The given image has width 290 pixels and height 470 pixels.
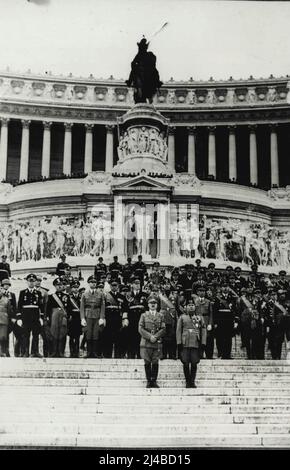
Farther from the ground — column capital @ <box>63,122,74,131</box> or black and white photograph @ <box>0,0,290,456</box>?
column capital @ <box>63,122,74,131</box>

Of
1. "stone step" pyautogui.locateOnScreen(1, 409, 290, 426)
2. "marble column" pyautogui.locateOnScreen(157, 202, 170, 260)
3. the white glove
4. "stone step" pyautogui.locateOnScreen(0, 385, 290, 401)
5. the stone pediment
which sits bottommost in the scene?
"stone step" pyautogui.locateOnScreen(1, 409, 290, 426)

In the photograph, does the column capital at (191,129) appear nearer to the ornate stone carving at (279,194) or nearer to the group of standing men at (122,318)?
the ornate stone carving at (279,194)

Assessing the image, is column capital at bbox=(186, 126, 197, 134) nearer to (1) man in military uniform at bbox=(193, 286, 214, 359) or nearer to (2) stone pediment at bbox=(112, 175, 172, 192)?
(2) stone pediment at bbox=(112, 175, 172, 192)

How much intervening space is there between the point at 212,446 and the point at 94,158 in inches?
1898

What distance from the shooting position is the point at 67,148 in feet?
183

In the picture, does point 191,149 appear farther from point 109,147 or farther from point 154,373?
point 154,373

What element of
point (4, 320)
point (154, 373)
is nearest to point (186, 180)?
point (4, 320)

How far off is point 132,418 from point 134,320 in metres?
4.68

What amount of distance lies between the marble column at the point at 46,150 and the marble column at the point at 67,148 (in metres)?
1.34

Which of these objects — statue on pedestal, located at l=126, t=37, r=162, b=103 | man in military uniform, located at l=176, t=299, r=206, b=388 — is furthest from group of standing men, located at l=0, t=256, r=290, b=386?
statue on pedestal, located at l=126, t=37, r=162, b=103

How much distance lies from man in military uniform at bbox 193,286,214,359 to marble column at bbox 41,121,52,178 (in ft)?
130

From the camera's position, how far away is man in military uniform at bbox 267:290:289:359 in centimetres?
1630
